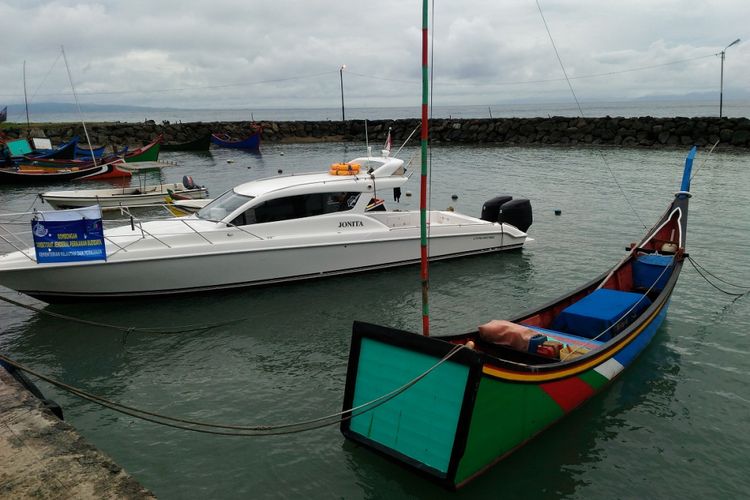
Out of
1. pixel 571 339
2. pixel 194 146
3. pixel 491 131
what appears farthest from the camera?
pixel 491 131

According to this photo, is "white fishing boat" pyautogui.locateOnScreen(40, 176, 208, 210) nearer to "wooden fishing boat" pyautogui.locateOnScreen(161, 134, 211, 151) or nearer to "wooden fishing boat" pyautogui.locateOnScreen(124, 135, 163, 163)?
"wooden fishing boat" pyautogui.locateOnScreen(124, 135, 163, 163)

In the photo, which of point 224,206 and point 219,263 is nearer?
point 219,263

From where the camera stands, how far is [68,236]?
10.8 metres

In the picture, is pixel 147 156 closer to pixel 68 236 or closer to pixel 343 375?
pixel 68 236

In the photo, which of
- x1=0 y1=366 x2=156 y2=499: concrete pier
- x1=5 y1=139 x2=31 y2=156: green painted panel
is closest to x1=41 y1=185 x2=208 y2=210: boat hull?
x1=5 y1=139 x2=31 y2=156: green painted panel

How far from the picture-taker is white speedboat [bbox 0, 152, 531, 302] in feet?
37.2

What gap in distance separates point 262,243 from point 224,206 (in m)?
1.43

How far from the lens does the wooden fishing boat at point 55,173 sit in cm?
3120

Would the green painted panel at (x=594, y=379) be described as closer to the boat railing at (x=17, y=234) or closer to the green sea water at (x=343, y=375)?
the green sea water at (x=343, y=375)

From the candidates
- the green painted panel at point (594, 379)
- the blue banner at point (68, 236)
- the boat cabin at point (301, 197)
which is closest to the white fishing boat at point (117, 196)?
the boat cabin at point (301, 197)

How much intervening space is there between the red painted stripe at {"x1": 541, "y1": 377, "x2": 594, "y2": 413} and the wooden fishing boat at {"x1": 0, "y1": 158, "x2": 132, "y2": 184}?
29991 millimetres

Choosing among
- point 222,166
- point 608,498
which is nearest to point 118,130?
point 222,166

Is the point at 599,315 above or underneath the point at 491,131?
underneath

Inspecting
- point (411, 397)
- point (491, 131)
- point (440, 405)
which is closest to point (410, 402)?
point (411, 397)
